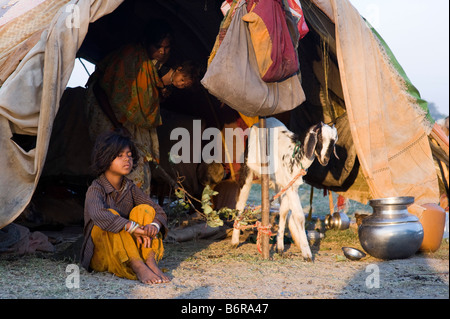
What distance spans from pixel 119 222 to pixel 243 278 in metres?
0.95

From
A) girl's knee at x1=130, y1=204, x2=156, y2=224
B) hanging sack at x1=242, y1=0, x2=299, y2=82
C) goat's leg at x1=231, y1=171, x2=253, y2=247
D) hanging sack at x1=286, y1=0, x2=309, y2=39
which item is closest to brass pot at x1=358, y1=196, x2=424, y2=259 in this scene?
goat's leg at x1=231, y1=171, x2=253, y2=247

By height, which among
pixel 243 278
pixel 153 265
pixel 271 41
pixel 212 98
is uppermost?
pixel 271 41

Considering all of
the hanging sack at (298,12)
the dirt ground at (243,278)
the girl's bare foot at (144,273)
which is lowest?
the dirt ground at (243,278)

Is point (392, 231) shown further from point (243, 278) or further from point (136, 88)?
point (136, 88)

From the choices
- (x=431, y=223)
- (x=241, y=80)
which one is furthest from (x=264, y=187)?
(x=431, y=223)

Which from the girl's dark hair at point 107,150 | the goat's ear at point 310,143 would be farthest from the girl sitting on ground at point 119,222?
the goat's ear at point 310,143

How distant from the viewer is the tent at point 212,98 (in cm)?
380

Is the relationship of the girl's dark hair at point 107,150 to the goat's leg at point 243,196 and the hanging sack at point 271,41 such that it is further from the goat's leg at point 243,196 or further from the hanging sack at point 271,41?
the goat's leg at point 243,196

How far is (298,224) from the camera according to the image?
15.0 ft

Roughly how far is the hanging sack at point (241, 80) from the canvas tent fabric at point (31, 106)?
1.04 metres

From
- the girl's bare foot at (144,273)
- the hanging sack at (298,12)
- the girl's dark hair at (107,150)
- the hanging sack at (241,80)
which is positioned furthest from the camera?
the hanging sack at (298,12)

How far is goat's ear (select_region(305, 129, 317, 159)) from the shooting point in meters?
4.55

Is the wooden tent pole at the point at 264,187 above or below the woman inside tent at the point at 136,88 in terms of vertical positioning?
below
